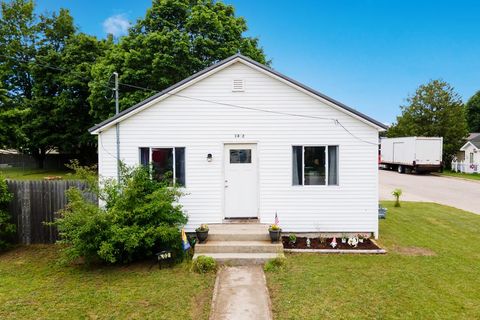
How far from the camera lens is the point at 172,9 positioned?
68.5 ft

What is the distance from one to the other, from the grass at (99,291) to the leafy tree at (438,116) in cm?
3735

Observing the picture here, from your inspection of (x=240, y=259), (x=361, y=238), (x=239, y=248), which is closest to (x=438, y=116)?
(x=361, y=238)

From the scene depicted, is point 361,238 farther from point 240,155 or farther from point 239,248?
point 240,155

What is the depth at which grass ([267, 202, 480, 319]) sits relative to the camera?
488 cm

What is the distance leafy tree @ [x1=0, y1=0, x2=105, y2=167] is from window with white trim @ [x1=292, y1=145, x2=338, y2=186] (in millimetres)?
24307

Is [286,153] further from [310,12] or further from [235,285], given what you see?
[310,12]

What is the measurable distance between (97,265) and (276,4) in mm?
17121

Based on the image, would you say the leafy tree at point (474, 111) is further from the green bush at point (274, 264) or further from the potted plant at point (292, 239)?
the green bush at point (274, 264)

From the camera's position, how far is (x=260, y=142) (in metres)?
8.63

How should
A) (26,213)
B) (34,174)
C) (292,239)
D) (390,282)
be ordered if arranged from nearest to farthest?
(390,282) < (292,239) < (26,213) < (34,174)

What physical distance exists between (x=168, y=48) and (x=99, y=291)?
1694cm

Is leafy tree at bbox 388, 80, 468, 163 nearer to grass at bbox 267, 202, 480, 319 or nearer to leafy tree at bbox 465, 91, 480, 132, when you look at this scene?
grass at bbox 267, 202, 480, 319

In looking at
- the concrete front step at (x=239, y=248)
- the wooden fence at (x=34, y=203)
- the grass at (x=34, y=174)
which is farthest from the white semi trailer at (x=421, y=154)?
the grass at (x=34, y=174)

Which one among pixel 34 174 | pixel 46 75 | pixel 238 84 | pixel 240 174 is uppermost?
pixel 46 75
